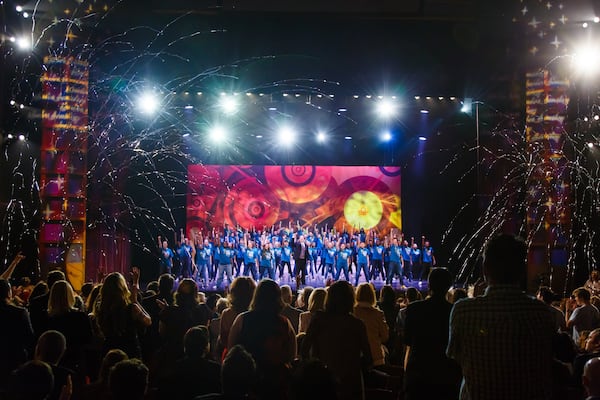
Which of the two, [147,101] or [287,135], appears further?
[287,135]

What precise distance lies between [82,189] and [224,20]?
5395mm

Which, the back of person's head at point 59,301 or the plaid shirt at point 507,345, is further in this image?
the back of person's head at point 59,301

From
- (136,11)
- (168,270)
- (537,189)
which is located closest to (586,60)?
(537,189)

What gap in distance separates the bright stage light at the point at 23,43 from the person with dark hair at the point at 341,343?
11.6 m

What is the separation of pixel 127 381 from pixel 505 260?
1.70m

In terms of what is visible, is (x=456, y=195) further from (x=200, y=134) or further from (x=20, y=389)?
(x=20, y=389)

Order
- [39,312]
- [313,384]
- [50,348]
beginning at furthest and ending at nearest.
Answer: [39,312] < [50,348] < [313,384]

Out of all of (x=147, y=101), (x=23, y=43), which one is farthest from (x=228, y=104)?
(x=23, y=43)

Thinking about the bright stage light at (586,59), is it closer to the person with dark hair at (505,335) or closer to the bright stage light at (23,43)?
the bright stage light at (23,43)

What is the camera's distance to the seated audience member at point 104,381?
3.56 m

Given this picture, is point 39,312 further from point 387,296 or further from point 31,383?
point 387,296

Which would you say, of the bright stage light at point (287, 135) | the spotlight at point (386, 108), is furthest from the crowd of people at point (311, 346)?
the bright stage light at point (287, 135)

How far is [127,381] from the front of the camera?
2.73 metres

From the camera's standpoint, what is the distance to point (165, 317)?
4941mm
